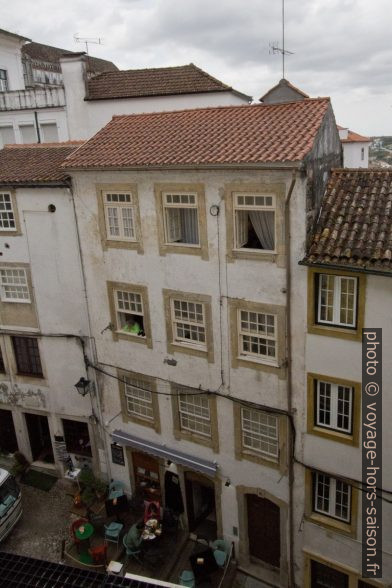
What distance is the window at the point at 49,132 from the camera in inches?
1239

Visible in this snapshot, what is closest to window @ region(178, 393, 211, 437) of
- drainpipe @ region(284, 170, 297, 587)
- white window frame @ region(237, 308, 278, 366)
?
white window frame @ region(237, 308, 278, 366)

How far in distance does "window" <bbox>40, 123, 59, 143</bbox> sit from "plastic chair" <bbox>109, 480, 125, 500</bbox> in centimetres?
2134

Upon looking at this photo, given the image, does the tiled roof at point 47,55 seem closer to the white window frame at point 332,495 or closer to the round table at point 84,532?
the round table at point 84,532

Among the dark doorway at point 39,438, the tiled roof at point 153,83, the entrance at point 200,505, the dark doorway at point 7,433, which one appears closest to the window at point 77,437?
the dark doorway at point 39,438

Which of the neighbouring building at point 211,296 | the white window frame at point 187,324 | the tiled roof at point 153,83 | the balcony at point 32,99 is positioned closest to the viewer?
the neighbouring building at point 211,296

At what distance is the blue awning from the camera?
18.3 meters

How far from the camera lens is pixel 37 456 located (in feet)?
80.9

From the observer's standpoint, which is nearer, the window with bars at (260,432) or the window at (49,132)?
the window with bars at (260,432)

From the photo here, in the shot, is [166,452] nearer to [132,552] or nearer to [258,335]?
[132,552]

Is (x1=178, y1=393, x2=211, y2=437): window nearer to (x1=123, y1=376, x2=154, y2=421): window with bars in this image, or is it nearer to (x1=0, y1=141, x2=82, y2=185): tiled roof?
(x1=123, y1=376, x2=154, y2=421): window with bars

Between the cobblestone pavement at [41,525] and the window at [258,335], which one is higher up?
the window at [258,335]

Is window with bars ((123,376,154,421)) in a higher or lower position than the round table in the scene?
higher

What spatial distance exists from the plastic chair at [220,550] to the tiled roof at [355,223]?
37.9 feet

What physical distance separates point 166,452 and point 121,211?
9345mm
